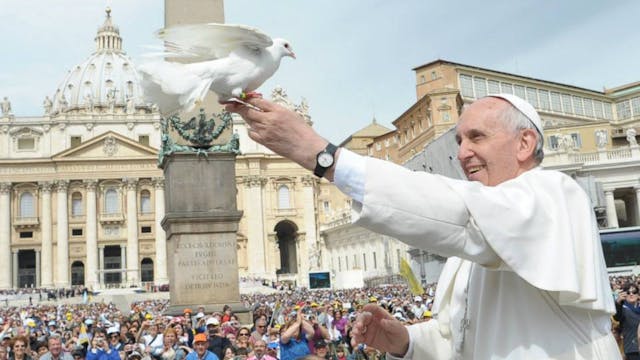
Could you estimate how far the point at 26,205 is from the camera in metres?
79.2

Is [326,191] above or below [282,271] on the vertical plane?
above

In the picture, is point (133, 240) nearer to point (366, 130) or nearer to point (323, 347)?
point (366, 130)

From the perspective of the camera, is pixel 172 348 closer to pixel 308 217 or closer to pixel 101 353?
pixel 101 353

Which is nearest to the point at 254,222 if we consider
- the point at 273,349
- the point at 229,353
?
the point at 273,349

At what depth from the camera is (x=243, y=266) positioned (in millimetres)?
79688

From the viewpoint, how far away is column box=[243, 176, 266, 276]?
80.7 metres

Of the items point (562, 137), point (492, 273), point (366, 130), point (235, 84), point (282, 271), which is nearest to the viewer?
point (492, 273)

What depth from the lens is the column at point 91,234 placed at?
7862cm

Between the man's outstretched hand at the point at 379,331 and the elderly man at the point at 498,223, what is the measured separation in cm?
21

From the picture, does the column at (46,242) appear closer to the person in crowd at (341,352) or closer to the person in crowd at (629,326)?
the person in crowd at (341,352)

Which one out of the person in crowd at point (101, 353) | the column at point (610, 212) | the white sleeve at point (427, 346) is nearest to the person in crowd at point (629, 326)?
the person in crowd at point (101, 353)

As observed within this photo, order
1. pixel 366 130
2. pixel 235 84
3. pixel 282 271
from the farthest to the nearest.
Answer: pixel 366 130
pixel 282 271
pixel 235 84

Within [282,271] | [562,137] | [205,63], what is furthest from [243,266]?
[205,63]

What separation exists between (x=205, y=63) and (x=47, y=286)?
8078 cm
